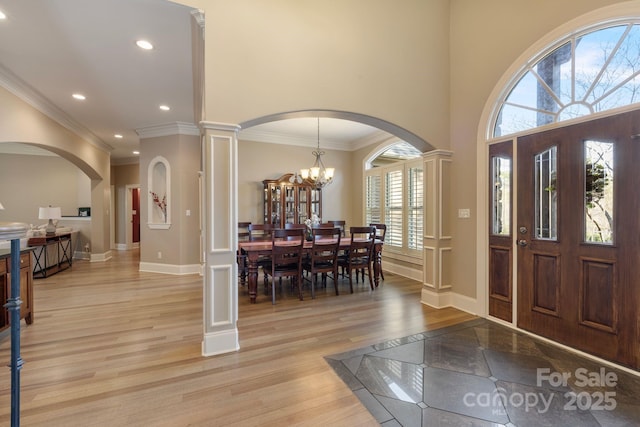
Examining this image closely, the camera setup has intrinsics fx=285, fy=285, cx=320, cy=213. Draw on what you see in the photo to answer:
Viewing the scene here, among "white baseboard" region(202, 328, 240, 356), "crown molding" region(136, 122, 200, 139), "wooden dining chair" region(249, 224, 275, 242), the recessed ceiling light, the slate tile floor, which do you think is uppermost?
the recessed ceiling light

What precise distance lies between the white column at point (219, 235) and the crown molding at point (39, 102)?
3.23 metres

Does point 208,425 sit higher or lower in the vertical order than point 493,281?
lower

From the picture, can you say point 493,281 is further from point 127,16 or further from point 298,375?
point 127,16

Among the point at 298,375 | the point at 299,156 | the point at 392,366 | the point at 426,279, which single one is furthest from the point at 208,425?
the point at 299,156

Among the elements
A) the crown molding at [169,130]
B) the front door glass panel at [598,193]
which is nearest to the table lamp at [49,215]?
the crown molding at [169,130]

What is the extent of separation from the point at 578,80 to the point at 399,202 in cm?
332

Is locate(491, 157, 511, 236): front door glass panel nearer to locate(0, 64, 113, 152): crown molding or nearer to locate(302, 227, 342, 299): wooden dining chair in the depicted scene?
locate(302, 227, 342, 299): wooden dining chair

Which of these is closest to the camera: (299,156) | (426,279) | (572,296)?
(572,296)

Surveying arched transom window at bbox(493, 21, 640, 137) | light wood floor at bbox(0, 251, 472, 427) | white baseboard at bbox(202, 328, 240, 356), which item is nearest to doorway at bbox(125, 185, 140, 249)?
light wood floor at bbox(0, 251, 472, 427)

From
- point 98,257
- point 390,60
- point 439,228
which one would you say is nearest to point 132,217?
point 98,257

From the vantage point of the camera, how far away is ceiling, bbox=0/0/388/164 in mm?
2520

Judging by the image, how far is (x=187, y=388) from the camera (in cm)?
202

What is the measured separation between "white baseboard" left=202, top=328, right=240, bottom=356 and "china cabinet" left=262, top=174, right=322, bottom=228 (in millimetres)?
3415

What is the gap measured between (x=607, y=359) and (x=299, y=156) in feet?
18.3
